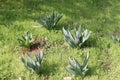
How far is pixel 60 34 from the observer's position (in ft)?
22.0

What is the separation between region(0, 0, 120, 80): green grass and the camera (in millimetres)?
5547

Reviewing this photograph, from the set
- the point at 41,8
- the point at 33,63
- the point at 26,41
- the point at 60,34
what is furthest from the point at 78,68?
the point at 41,8

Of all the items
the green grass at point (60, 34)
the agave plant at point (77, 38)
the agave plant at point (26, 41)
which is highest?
the agave plant at point (77, 38)

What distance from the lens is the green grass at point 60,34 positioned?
5.55 m

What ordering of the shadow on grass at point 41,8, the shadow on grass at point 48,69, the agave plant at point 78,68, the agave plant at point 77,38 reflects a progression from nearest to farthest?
the agave plant at point 78,68, the shadow on grass at point 48,69, the agave plant at point 77,38, the shadow on grass at point 41,8

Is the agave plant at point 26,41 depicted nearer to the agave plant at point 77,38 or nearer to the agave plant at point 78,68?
the agave plant at point 77,38

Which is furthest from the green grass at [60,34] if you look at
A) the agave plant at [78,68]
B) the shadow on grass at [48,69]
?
the agave plant at [78,68]

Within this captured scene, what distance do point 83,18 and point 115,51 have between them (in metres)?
1.73

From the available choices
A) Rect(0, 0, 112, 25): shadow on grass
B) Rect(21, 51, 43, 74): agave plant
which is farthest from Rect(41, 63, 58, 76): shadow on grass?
Rect(0, 0, 112, 25): shadow on grass

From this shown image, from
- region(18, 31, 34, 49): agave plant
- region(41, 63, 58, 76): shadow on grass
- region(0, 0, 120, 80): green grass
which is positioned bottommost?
region(41, 63, 58, 76): shadow on grass

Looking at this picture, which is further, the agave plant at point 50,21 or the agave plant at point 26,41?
the agave plant at point 50,21

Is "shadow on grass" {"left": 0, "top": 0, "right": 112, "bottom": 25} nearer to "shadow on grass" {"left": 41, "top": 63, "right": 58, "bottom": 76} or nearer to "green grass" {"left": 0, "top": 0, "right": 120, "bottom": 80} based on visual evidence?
"green grass" {"left": 0, "top": 0, "right": 120, "bottom": 80}

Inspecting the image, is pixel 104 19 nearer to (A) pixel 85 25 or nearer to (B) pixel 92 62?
(A) pixel 85 25

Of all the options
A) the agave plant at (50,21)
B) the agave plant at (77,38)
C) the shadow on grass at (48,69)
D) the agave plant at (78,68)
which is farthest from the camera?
the agave plant at (50,21)
